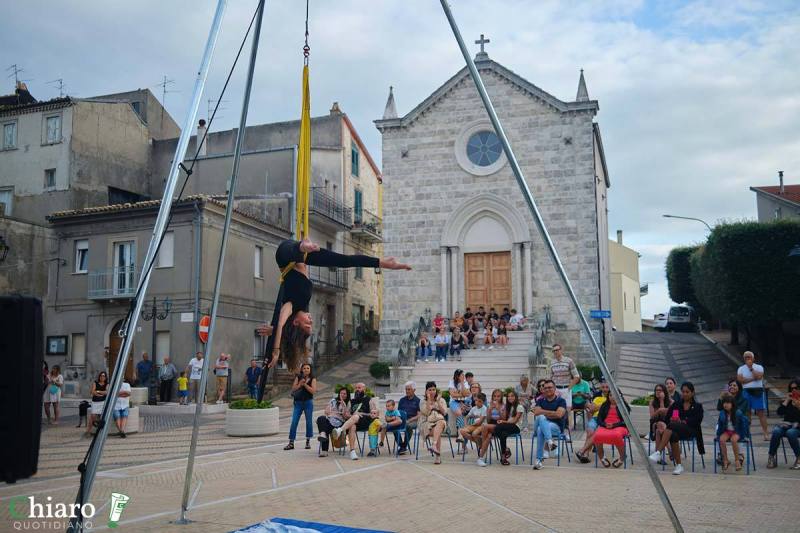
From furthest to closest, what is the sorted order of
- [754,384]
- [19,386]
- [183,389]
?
[183,389] < [754,384] < [19,386]

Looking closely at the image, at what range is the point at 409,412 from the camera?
13.3 metres

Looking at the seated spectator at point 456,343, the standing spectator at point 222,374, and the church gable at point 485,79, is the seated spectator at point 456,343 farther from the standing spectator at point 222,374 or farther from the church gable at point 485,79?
the church gable at point 485,79

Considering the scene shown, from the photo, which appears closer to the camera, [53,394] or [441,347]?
[53,394]

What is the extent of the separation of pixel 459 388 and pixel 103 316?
58.7 ft

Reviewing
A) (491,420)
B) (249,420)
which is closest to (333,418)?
(491,420)

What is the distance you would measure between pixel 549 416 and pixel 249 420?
730 cm

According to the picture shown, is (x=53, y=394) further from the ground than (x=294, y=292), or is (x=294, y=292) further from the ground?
(x=294, y=292)

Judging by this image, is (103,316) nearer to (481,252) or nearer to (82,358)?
(82,358)

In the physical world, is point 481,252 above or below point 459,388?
above

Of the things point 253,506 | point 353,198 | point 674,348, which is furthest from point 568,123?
point 253,506

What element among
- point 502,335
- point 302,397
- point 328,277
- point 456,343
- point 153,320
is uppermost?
point 328,277

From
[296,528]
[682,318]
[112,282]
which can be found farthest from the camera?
[682,318]

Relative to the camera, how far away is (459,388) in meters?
14.7

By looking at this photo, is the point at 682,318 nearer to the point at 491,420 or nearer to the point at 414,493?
the point at 491,420
